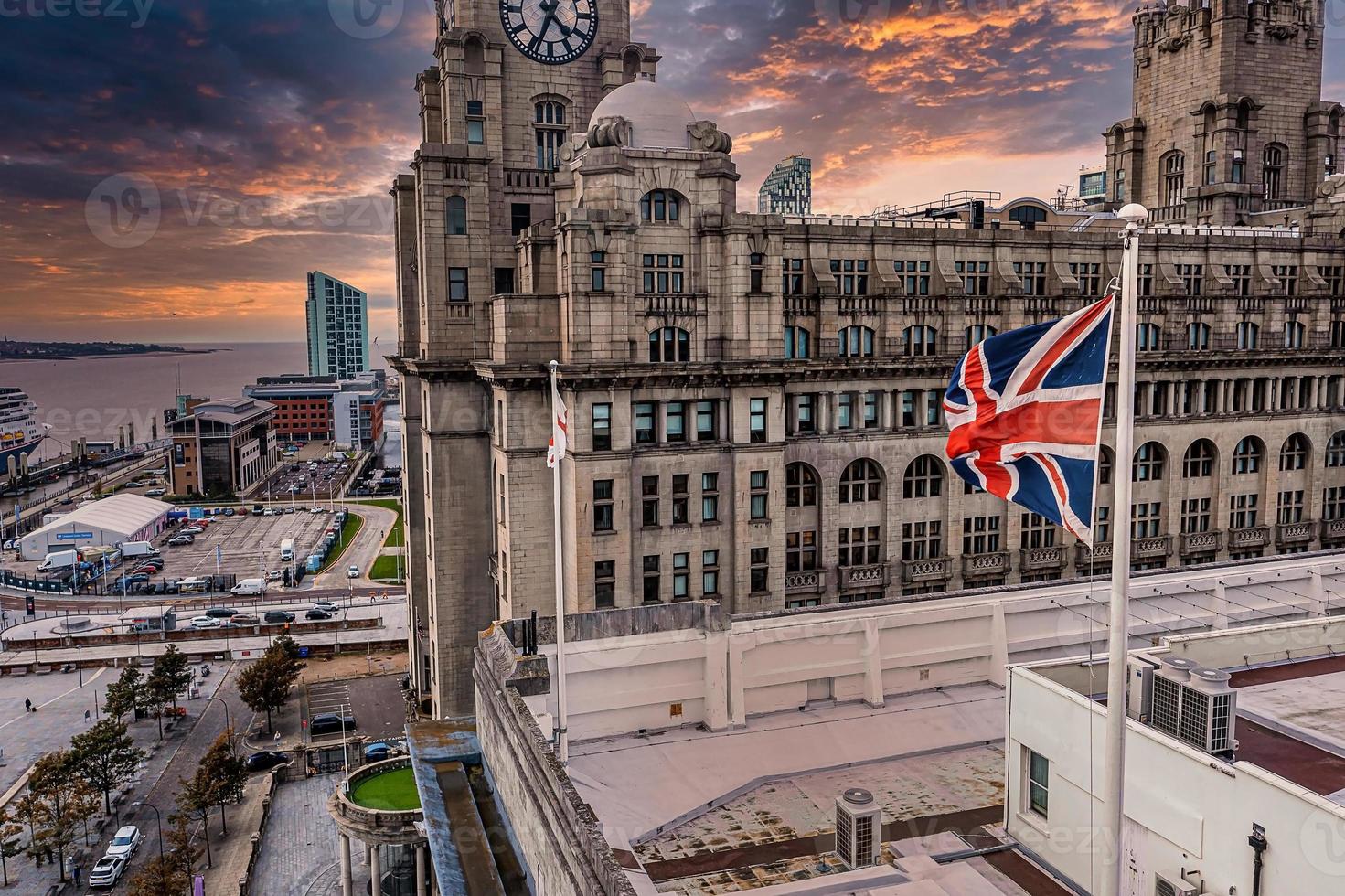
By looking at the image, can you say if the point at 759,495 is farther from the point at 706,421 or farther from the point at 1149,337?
the point at 1149,337

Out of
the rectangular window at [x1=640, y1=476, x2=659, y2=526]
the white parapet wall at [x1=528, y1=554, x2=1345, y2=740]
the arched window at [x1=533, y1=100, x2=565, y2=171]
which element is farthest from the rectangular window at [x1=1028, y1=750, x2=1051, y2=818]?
the arched window at [x1=533, y1=100, x2=565, y2=171]

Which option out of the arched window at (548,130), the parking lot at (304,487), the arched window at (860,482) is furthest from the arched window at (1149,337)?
the parking lot at (304,487)

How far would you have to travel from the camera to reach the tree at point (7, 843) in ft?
174

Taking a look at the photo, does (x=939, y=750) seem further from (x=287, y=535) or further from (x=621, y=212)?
(x=287, y=535)

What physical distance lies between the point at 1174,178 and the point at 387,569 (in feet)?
300

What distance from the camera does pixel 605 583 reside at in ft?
151

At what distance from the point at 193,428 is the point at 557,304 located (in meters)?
146

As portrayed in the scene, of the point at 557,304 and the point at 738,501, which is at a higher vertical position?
the point at 557,304

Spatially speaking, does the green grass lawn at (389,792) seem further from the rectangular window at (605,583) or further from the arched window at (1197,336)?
the arched window at (1197,336)

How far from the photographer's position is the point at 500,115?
5406 centimetres

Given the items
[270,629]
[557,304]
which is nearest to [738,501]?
[557,304]

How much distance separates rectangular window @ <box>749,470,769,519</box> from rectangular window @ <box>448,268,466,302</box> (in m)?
18.3

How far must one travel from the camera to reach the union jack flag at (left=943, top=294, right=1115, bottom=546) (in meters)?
15.7

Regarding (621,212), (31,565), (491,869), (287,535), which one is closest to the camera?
(491,869)
